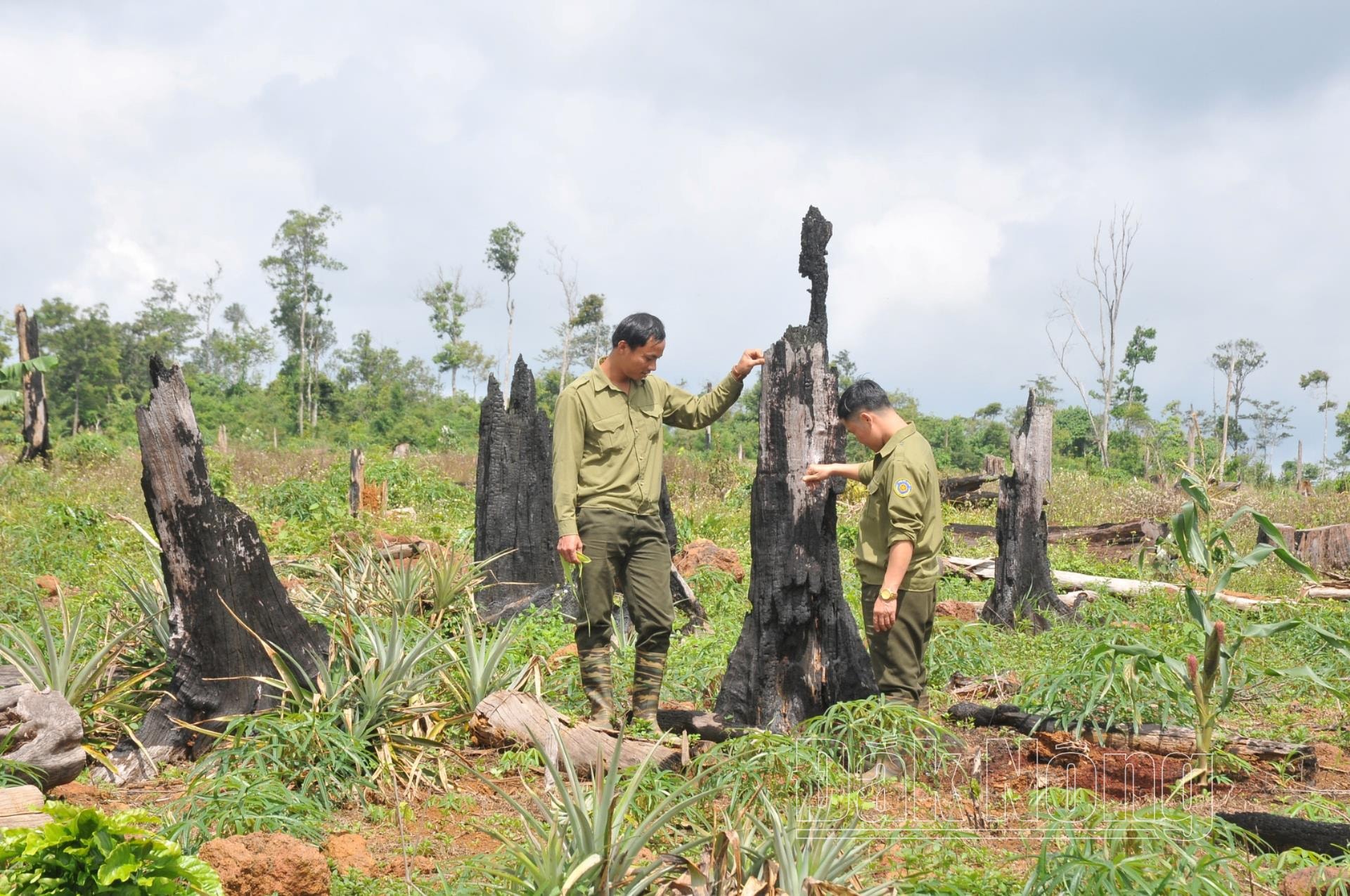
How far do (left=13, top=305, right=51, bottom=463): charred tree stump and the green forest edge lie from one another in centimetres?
1036

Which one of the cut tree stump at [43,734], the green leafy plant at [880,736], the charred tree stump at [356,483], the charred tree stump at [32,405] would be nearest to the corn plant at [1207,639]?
the green leafy plant at [880,736]

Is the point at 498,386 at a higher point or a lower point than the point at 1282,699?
higher

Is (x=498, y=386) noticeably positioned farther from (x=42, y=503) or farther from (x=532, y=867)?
(x=42, y=503)

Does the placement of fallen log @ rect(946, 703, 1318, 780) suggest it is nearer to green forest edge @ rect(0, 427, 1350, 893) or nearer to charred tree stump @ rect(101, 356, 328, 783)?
green forest edge @ rect(0, 427, 1350, 893)

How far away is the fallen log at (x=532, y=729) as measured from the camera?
4445mm

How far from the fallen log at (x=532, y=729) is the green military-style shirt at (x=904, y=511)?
1327 mm

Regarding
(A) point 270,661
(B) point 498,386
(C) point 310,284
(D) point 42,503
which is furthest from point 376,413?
(A) point 270,661

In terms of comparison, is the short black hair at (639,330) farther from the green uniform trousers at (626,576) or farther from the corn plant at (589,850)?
the corn plant at (589,850)

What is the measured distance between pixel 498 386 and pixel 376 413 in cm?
3142

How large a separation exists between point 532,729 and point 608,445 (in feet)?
4.48

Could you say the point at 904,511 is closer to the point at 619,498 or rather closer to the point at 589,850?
the point at 619,498

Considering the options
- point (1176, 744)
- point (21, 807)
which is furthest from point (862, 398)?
point (21, 807)

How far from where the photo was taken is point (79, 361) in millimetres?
40031

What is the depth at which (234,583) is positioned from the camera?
487 cm
